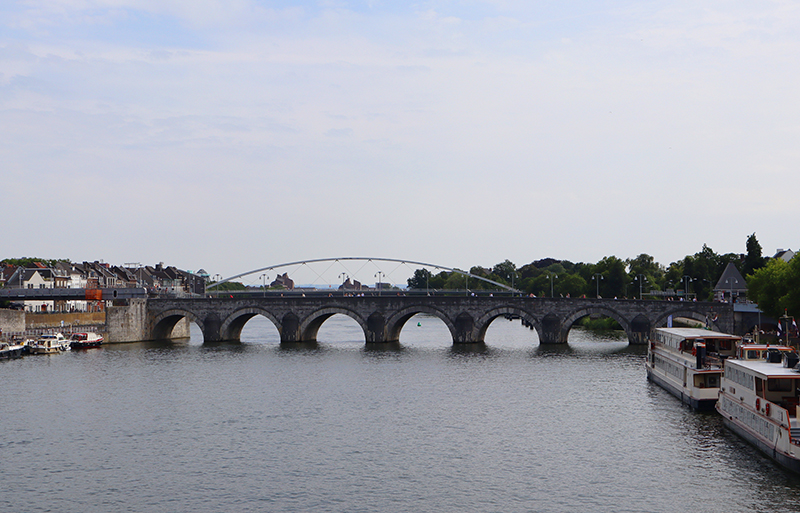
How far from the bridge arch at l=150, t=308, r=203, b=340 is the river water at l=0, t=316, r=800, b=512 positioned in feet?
102

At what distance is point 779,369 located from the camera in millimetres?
Answer: 39906

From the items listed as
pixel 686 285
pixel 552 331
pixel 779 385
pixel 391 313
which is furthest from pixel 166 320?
pixel 779 385

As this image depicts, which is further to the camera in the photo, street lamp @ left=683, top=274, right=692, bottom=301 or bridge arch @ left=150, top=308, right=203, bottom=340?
street lamp @ left=683, top=274, right=692, bottom=301

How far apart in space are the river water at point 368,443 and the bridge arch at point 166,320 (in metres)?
31.2

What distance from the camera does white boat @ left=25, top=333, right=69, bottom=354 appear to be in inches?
3386

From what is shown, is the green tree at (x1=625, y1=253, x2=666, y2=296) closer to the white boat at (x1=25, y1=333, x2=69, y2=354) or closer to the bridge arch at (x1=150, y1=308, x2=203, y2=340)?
the bridge arch at (x1=150, y1=308, x2=203, y2=340)

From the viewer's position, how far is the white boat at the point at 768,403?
35500 millimetres

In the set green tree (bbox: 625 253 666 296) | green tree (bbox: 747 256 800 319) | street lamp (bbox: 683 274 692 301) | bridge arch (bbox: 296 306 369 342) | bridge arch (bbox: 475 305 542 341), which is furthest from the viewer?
green tree (bbox: 625 253 666 296)

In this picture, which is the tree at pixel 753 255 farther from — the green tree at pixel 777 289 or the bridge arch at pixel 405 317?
the bridge arch at pixel 405 317

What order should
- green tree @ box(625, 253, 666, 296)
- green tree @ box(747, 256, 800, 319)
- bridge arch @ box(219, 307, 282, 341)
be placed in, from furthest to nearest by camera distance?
green tree @ box(625, 253, 666, 296) < bridge arch @ box(219, 307, 282, 341) < green tree @ box(747, 256, 800, 319)

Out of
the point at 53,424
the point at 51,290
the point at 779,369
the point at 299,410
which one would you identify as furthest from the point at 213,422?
the point at 51,290

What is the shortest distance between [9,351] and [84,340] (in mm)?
11978

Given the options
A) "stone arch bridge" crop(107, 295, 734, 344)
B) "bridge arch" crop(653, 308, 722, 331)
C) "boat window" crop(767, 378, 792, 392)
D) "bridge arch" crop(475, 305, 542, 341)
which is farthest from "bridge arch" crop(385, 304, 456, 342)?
"boat window" crop(767, 378, 792, 392)

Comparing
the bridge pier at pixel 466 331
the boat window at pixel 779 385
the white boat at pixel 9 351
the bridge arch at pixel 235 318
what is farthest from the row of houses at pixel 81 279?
the boat window at pixel 779 385
